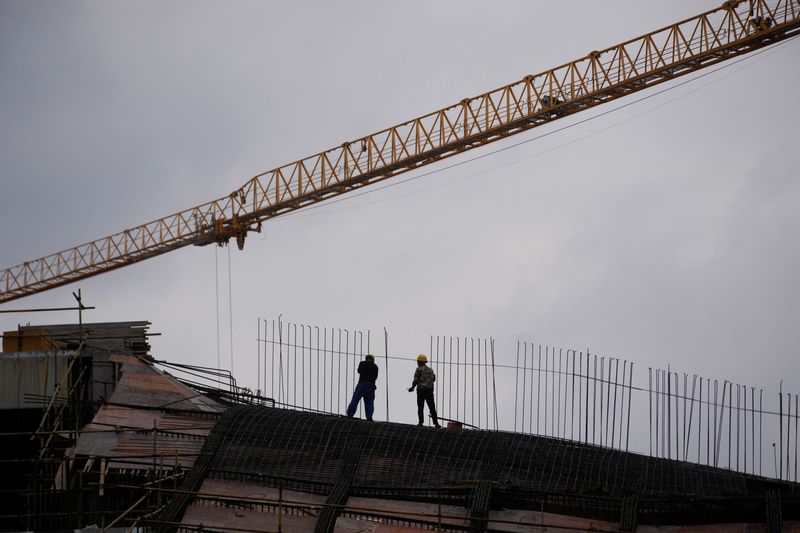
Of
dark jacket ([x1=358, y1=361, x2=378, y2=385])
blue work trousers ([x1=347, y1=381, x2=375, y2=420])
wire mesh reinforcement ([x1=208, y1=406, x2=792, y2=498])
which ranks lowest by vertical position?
wire mesh reinforcement ([x1=208, y1=406, x2=792, y2=498])

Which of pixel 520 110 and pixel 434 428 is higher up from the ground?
pixel 520 110

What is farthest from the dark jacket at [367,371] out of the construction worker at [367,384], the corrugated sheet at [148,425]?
the corrugated sheet at [148,425]

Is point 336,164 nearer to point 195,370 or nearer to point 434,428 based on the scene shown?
point 195,370

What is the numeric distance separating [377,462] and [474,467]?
8.15ft

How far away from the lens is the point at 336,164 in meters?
83.3

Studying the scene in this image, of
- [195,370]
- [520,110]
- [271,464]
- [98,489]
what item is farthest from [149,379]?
[520,110]

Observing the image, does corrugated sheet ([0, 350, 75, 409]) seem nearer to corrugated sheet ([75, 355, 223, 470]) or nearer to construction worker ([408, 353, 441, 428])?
corrugated sheet ([75, 355, 223, 470])

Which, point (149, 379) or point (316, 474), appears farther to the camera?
point (149, 379)

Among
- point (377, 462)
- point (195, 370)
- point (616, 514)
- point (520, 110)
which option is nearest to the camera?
point (616, 514)

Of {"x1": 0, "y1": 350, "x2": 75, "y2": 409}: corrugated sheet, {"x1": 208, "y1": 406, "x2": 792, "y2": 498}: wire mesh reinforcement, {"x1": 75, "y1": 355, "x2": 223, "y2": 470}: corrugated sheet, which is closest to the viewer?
{"x1": 208, "y1": 406, "x2": 792, "y2": 498}: wire mesh reinforcement

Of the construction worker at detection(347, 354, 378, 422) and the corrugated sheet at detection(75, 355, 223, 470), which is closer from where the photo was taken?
the corrugated sheet at detection(75, 355, 223, 470)

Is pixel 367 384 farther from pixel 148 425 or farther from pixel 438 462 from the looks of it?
pixel 148 425

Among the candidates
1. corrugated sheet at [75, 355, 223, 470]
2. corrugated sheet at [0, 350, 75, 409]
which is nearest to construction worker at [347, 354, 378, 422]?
corrugated sheet at [75, 355, 223, 470]

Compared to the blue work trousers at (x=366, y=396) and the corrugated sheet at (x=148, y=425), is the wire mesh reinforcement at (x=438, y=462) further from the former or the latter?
the corrugated sheet at (x=148, y=425)
